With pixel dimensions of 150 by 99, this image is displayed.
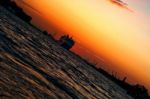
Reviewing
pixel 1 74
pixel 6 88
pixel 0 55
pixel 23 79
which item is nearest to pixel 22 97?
pixel 6 88

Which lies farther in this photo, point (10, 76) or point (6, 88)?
point (10, 76)

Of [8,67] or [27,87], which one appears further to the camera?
[8,67]

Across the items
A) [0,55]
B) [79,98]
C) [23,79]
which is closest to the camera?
[23,79]

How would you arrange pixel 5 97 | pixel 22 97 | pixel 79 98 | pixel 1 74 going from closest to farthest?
1. pixel 5 97
2. pixel 22 97
3. pixel 1 74
4. pixel 79 98

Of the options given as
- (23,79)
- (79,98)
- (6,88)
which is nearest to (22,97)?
(6,88)

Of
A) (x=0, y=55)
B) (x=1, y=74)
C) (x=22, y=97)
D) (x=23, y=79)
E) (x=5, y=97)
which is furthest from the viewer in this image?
(x=0, y=55)

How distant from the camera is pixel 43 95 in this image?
2572cm

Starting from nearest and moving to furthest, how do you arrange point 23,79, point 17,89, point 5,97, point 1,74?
point 5,97 → point 17,89 → point 1,74 → point 23,79

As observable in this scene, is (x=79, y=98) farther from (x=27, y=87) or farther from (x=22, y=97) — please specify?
(x=22, y=97)

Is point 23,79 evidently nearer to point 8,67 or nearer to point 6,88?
point 8,67

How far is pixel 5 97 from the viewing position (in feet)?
62.6

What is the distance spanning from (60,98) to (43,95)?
3.53 metres

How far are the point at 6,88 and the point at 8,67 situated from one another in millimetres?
7338

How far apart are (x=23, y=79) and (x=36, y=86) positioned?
1.48 m
